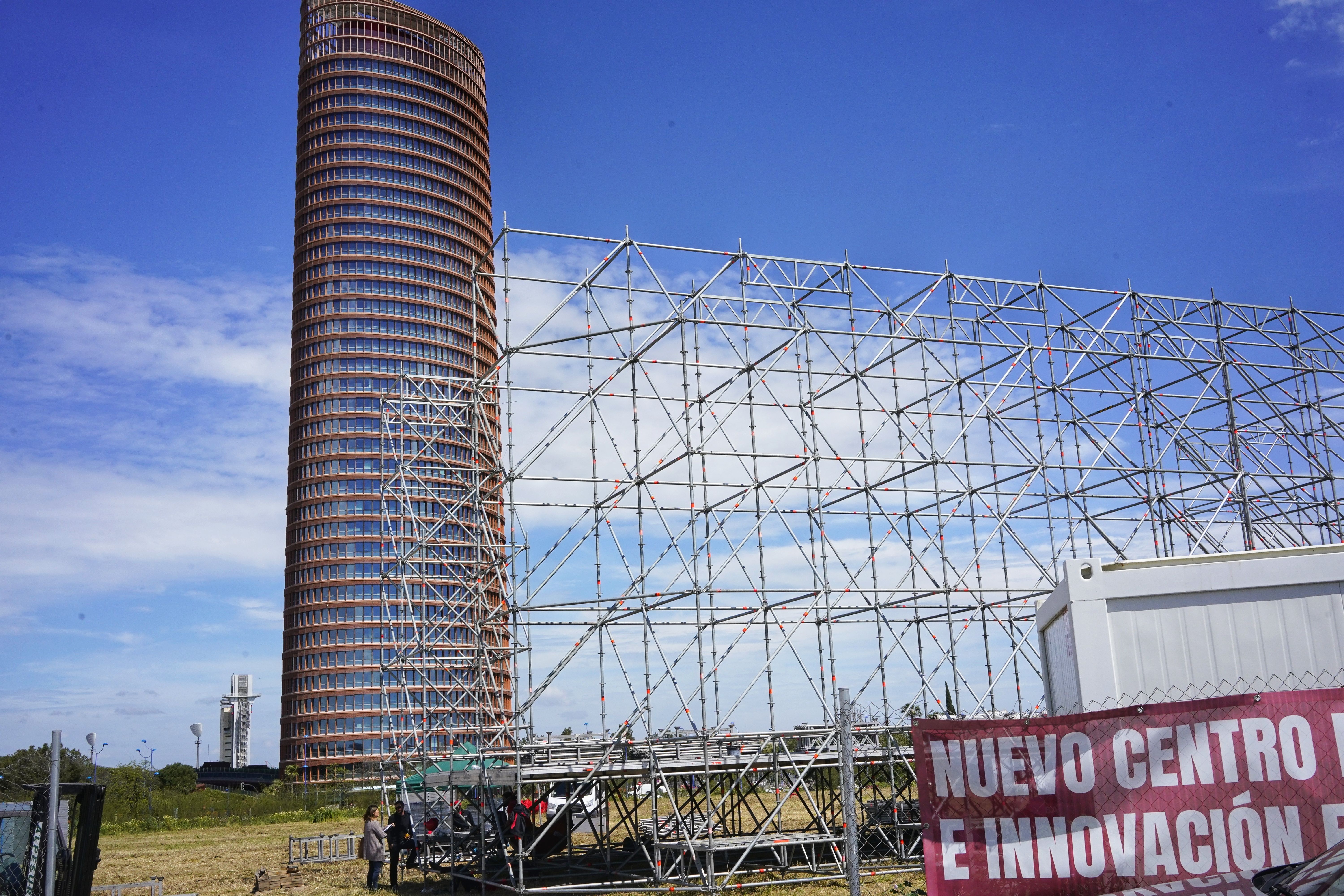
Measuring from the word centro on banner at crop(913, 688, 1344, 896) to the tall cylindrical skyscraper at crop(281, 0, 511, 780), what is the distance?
85375 mm

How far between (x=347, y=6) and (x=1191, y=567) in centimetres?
11350

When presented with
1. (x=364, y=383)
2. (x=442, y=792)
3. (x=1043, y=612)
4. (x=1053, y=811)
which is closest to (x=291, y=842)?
(x=442, y=792)

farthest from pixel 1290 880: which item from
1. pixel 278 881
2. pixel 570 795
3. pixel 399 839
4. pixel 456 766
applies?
pixel 456 766

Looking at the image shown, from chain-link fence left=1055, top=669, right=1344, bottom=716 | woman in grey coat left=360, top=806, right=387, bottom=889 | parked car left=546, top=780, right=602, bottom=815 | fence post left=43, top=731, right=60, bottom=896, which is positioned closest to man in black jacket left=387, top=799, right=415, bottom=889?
woman in grey coat left=360, top=806, right=387, bottom=889

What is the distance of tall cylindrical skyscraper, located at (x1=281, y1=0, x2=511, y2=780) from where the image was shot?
98.0 m

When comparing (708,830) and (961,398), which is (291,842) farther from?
(961,398)

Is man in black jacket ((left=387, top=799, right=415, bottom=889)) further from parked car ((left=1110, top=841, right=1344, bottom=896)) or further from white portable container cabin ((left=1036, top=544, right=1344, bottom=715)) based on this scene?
parked car ((left=1110, top=841, right=1344, bottom=896))

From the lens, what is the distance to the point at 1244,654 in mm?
7887

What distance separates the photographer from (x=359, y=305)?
101188 millimetres

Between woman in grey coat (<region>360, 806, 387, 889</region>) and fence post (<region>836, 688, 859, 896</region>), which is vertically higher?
fence post (<region>836, 688, 859, 896</region>)

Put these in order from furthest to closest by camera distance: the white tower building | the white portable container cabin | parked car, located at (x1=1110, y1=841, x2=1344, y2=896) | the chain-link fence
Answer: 1. the white tower building
2. the white portable container cabin
3. the chain-link fence
4. parked car, located at (x1=1110, y1=841, x2=1344, y2=896)

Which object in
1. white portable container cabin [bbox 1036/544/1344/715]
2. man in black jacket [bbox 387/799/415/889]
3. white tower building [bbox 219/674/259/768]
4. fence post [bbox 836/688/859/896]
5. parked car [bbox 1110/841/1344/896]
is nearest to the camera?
parked car [bbox 1110/841/1344/896]

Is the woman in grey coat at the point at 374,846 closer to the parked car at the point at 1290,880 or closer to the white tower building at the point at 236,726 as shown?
the parked car at the point at 1290,880

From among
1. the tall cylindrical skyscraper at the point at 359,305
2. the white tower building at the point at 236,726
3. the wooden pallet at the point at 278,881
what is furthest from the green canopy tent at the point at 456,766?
the white tower building at the point at 236,726
